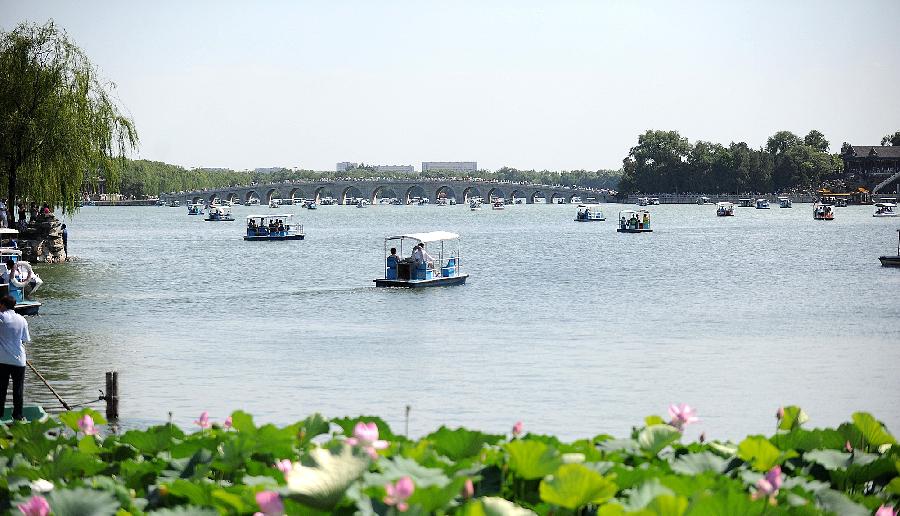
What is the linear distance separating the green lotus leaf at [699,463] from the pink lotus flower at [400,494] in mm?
2306

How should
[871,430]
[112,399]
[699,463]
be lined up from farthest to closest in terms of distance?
[112,399]
[871,430]
[699,463]

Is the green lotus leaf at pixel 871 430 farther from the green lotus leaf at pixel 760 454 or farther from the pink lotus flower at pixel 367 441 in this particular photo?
the pink lotus flower at pixel 367 441

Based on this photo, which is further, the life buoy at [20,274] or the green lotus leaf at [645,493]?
the life buoy at [20,274]

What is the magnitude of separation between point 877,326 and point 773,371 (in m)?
9.99

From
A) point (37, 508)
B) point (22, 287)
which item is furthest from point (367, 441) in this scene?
point (22, 287)

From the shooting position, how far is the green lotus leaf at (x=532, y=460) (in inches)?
265

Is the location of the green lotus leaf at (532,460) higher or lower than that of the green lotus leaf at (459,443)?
higher

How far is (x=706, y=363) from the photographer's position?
82.7 ft

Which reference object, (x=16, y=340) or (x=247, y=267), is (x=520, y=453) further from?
(x=247, y=267)

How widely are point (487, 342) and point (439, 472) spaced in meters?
22.4

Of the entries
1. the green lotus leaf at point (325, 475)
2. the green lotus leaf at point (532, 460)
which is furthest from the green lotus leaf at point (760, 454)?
the green lotus leaf at point (325, 475)

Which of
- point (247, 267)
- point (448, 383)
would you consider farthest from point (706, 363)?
point (247, 267)

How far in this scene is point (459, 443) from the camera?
770 centimetres

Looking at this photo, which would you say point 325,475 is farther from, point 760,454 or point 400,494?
point 760,454
